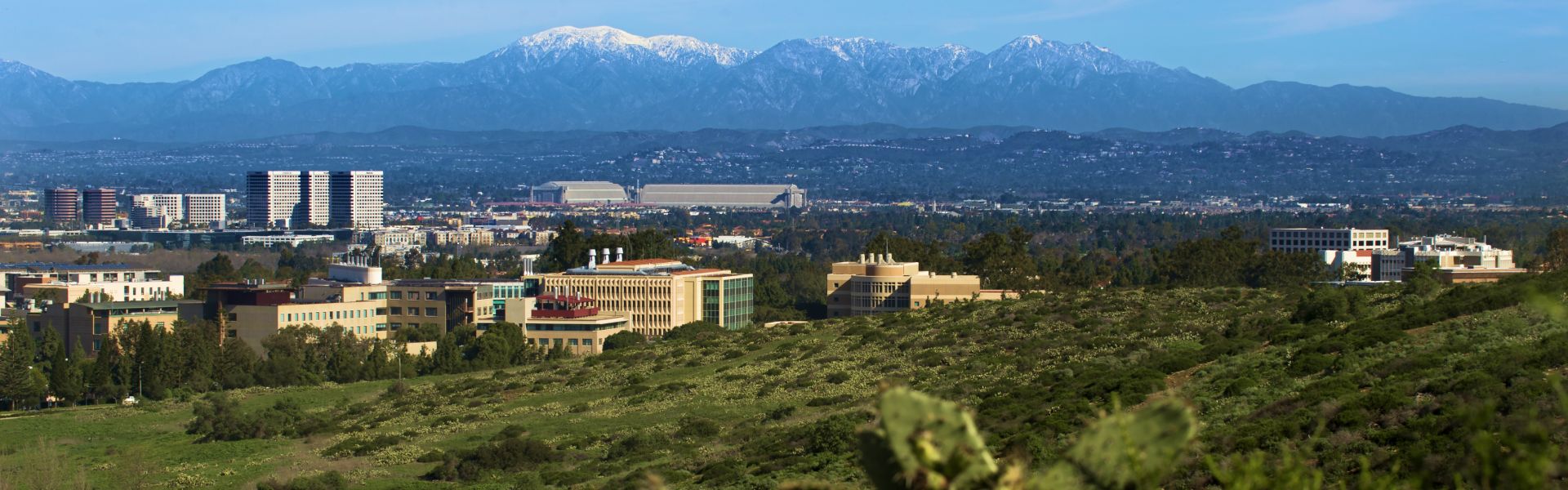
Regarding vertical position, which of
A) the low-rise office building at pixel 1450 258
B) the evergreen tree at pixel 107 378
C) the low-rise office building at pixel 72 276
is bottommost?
the evergreen tree at pixel 107 378

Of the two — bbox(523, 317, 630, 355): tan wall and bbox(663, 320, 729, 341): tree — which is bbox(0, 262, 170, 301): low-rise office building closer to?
bbox(523, 317, 630, 355): tan wall

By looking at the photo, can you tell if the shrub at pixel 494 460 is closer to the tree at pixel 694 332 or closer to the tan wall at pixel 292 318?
the tree at pixel 694 332

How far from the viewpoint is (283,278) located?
10694cm

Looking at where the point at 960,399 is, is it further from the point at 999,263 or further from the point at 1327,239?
the point at 1327,239

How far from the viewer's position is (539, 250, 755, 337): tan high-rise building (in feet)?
279

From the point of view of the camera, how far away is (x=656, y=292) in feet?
279

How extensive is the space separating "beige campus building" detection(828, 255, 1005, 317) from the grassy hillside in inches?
672

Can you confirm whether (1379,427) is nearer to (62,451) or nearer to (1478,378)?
(1478,378)

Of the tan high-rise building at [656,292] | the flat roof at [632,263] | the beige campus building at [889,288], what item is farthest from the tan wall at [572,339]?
the beige campus building at [889,288]

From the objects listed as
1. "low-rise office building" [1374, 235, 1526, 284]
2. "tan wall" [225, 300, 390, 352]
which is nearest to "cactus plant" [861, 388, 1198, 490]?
"low-rise office building" [1374, 235, 1526, 284]

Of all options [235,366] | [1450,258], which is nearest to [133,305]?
[235,366]

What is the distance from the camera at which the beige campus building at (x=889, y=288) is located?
8175 centimetres

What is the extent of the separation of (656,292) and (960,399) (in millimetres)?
45553

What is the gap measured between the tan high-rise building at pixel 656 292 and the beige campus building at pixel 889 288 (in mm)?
4336
